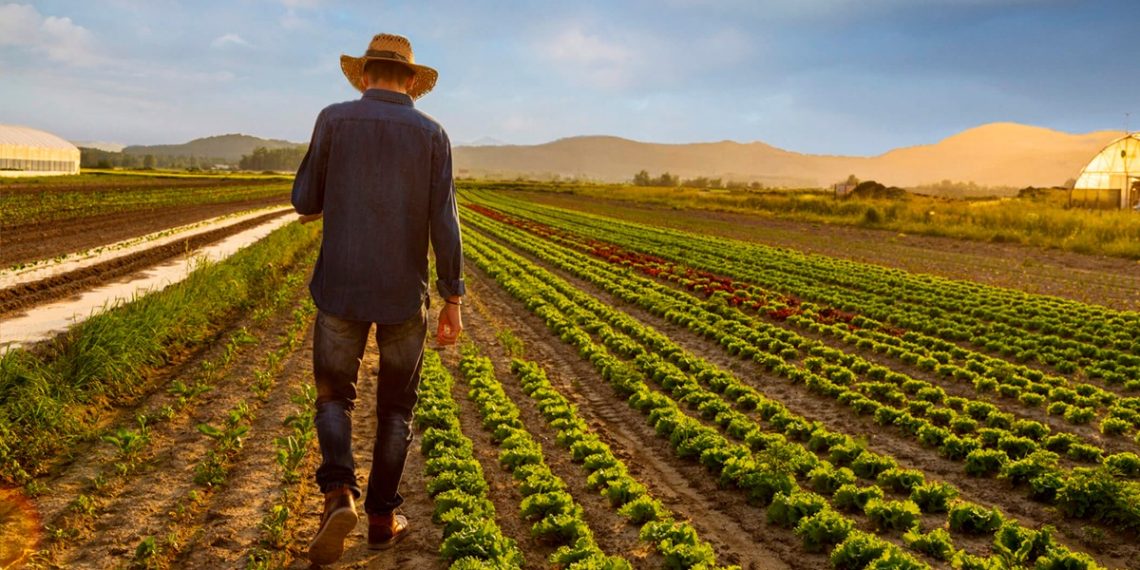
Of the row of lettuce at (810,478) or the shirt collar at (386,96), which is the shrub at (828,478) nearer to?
the row of lettuce at (810,478)

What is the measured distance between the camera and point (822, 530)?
5.41 m

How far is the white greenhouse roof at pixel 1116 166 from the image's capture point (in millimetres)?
45906

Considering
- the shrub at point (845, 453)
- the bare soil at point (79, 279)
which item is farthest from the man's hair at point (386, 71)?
the bare soil at point (79, 279)

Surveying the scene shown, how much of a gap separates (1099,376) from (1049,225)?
2526 cm

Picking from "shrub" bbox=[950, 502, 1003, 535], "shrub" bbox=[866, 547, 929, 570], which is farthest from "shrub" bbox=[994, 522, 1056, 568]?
"shrub" bbox=[866, 547, 929, 570]

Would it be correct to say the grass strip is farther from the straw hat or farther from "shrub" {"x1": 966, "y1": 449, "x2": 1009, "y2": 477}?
"shrub" {"x1": 966, "y1": 449, "x2": 1009, "y2": 477}

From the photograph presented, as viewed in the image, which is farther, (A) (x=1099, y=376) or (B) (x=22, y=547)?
(A) (x=1099, y=376)

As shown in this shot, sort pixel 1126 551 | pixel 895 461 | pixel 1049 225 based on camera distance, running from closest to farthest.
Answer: pixel 1126 551 < pixel 895 461 < pixel 1049 225

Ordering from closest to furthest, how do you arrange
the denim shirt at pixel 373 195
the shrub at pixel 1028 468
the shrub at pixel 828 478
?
1. the denim shirt at pixel 373 195
2. the shrub at pixel 828 478
3. the shrub at pixel 1028 468

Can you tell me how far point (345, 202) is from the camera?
4.10 meters

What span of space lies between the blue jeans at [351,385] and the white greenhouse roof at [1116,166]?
52794 millimetres

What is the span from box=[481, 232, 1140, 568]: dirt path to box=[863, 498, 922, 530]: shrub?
3.64 ft

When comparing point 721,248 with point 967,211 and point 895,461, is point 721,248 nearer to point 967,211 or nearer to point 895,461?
point 967,211

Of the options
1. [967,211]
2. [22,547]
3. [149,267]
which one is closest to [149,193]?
[149,267]
